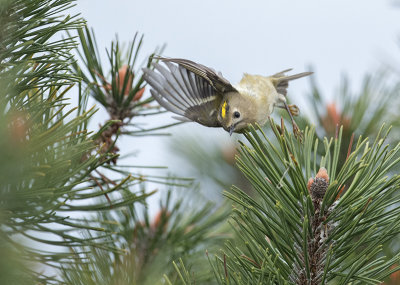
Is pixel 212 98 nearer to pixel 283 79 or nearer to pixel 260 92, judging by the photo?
pixel 260 92

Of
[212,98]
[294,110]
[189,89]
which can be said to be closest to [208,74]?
[189,89]

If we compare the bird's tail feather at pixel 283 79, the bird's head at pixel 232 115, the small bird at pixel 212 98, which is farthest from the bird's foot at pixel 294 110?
the bird's tail feather at pixel 283 79

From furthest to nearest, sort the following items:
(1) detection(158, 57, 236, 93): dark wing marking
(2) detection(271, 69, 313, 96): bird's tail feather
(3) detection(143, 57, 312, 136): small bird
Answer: (2) detection(271, 69, 313, 96): bird's tail feather, (3) detection(143, 57, 312, 136): small bird, (1) detection(158, 57, 236, 93): dark wing marking

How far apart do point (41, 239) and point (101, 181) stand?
300mm

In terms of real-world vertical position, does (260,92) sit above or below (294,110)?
above

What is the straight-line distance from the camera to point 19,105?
1199 millimetres

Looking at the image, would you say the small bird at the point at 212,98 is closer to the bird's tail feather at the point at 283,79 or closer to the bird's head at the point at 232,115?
the bird's head at the point at 232,115

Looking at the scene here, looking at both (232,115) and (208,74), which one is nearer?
(208,74)

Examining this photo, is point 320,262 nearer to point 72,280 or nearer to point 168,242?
point 72,280

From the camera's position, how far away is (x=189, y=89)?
7.19ft

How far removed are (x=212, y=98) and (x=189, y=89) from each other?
0.61ft

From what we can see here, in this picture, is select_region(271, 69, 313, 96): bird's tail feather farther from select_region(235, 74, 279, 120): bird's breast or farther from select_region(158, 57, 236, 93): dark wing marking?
select_region(158, 57, 236, 93): dark wing marking

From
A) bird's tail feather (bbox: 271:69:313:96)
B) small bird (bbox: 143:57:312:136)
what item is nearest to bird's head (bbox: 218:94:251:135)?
small bird (bbox: 143:57:312:136)

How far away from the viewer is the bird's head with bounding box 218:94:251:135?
218 cm
